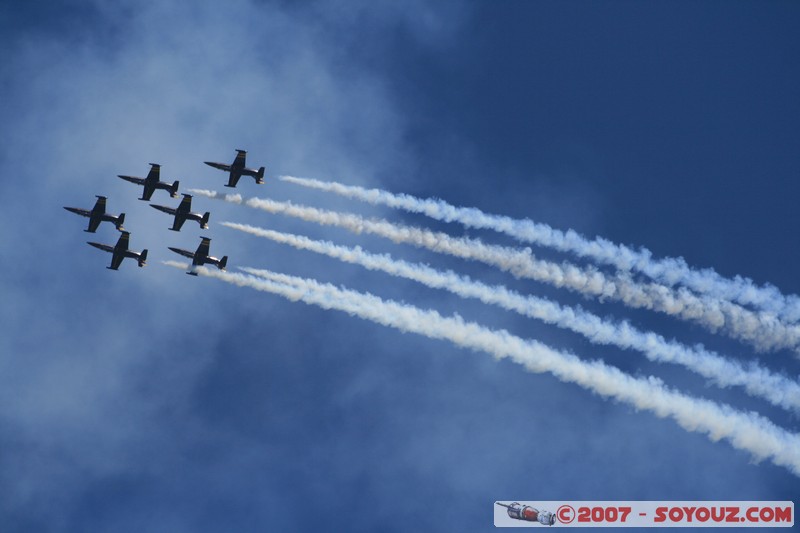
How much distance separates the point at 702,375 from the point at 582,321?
848 centimetres

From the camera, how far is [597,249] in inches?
3620

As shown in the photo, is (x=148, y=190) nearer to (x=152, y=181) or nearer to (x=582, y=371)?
(x=152, y=181)

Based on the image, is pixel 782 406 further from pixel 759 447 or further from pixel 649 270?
pixel 649 270

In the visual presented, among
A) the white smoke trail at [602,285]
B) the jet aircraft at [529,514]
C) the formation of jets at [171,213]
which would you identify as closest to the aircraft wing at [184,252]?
the formation of jets at [171,213]

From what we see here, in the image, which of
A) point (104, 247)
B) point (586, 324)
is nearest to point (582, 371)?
point (586, 324)

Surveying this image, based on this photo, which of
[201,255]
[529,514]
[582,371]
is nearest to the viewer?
[582,371]

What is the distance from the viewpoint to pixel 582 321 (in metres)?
88.4

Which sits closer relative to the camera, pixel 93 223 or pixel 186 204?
pixel 186 204

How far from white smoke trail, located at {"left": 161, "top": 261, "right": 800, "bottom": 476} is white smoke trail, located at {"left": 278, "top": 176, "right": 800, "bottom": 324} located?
7.17m

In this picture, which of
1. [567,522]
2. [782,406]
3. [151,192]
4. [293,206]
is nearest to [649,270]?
[782,406]

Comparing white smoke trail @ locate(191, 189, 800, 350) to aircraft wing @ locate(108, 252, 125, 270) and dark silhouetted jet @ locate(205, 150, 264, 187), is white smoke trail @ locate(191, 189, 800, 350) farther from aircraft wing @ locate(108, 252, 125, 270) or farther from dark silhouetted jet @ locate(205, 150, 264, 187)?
aircraft wing @ locate(108, 252, 125, 270)

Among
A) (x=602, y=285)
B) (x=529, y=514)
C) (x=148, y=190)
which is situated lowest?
(x=529, y=514)

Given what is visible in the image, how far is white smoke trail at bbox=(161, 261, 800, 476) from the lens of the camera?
276 ft

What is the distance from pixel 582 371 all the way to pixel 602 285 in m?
6.44
